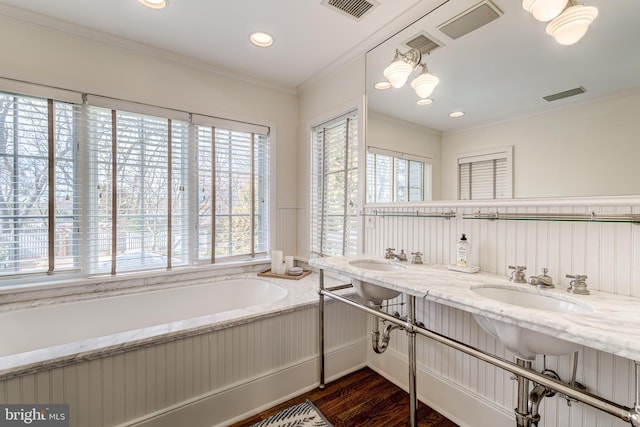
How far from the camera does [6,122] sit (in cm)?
175

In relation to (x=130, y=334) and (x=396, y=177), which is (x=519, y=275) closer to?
(x=396, y=177)

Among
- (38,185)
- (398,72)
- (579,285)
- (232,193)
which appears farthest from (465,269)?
(38,185)

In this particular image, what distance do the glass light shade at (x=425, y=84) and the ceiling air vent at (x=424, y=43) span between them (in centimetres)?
13

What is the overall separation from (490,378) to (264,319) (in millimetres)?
1270

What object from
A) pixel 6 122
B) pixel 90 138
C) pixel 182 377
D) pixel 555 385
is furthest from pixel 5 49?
pixel 555 385

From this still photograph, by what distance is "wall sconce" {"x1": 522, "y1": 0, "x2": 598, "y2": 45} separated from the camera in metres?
1.10

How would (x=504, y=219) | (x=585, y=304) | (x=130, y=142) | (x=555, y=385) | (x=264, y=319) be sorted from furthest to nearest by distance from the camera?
1. (x=130, y=142)
2. (x=264, y=319)
3. (x=504, y=219)
4. (x=585, y=304)
5. (x=555, y=385)

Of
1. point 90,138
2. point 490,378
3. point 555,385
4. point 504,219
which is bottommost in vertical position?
point 490,378

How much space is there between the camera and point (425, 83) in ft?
5.54

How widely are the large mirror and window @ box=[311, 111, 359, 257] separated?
1.80 feet

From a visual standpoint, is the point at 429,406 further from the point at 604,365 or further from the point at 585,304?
the point at 585,304

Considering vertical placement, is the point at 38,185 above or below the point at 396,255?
above

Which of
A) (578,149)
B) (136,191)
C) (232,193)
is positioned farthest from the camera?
(232,193)

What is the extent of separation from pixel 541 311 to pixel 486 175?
0.82 meters
